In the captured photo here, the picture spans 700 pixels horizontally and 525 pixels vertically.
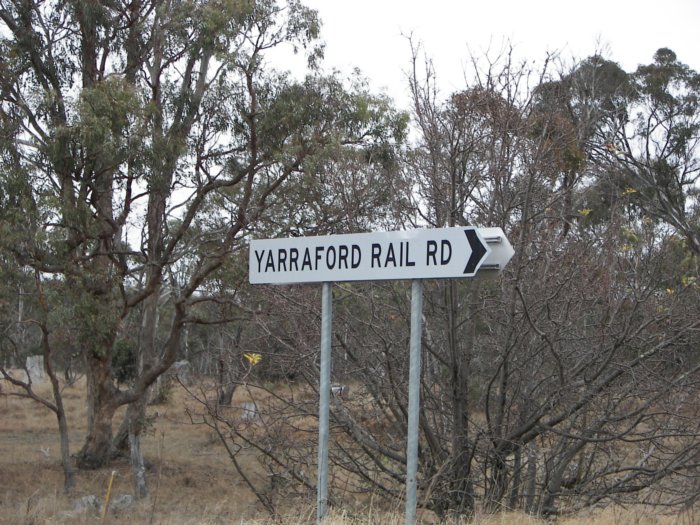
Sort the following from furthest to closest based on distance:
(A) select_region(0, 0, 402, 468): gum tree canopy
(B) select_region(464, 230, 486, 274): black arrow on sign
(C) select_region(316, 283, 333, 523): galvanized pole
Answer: (A) select_region(0, 0, 402, 468): gum tree canopy → (C) select_region(316, 283, 333, 523): galvanized pole → (B) select_region(464, 230, 486, 274): black arrow on sign

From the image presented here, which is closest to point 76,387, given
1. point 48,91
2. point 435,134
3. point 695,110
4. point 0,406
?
point 0,406

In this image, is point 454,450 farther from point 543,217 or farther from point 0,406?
point 0,406

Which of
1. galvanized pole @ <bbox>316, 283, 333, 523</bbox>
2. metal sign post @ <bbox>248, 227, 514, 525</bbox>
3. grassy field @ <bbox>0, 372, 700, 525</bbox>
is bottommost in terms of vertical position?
grassy field @ <bbox>0, 372, 700, 525</bbox>

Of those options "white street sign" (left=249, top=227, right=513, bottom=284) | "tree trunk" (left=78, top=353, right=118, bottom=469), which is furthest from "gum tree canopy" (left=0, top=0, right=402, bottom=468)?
"white street sign" (left=249, top=227, right=513, bottom=284)

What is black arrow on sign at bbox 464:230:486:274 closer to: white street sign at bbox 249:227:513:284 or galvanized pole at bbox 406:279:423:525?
white street sign at bbox 249:227:513:284

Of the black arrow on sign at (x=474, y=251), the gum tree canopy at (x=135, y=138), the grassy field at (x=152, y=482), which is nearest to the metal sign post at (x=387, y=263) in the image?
the black arrow on sign at (x=474, y=251)

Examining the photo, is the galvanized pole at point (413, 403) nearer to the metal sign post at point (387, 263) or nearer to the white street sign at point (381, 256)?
the metal sign post at point (387, 263)

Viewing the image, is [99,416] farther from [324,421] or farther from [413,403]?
[413,403]

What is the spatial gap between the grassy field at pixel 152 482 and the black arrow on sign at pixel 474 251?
189 cm

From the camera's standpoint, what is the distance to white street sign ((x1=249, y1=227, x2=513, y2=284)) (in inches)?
158

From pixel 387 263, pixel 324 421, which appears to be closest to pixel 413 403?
pixel 324 421

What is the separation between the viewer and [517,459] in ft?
20.7

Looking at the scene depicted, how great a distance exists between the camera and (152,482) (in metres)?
17.9

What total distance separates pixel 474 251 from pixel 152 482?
15404 mm
